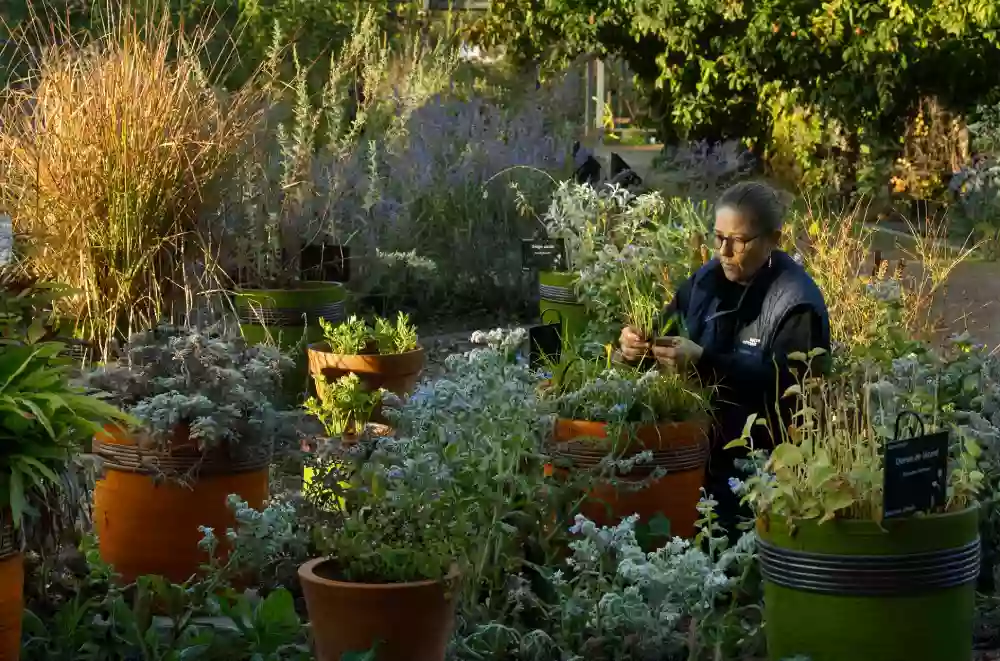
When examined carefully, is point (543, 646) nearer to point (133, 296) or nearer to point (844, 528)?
point (844, 528)

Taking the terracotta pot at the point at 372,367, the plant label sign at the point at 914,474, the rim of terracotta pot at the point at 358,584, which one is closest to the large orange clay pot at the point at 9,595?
the rim of terracotta pot at the point at 358,584

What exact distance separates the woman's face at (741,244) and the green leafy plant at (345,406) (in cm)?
140

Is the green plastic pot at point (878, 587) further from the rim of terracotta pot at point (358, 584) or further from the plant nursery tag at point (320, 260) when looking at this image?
the plant nursery tag at point (320, 260)

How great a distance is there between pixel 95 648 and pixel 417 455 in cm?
78

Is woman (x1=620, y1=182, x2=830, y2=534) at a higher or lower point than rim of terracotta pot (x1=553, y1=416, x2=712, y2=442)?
higher

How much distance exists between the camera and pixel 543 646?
3365mm

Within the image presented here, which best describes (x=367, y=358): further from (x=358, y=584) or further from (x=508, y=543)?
(x=358, y=584)

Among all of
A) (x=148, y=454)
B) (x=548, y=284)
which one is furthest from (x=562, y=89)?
(x=148, y=454)

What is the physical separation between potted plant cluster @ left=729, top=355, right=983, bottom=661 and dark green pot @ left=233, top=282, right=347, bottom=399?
3215mm

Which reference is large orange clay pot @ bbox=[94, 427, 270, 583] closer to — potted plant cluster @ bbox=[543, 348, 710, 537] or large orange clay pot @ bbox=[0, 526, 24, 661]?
potted plant cluster @ bbox=[543, 348, 710, 537]

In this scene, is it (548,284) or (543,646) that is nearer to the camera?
(543,646)

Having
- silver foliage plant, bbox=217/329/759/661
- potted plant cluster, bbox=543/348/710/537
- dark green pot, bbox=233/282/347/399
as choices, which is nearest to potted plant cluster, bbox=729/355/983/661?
silver foliage plant, bbox=217/329/759/661

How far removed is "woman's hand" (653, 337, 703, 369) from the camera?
13.6ft

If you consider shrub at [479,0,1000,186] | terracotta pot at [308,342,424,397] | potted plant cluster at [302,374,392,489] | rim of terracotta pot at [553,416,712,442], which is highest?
shrub at [479,0,1000,186]
